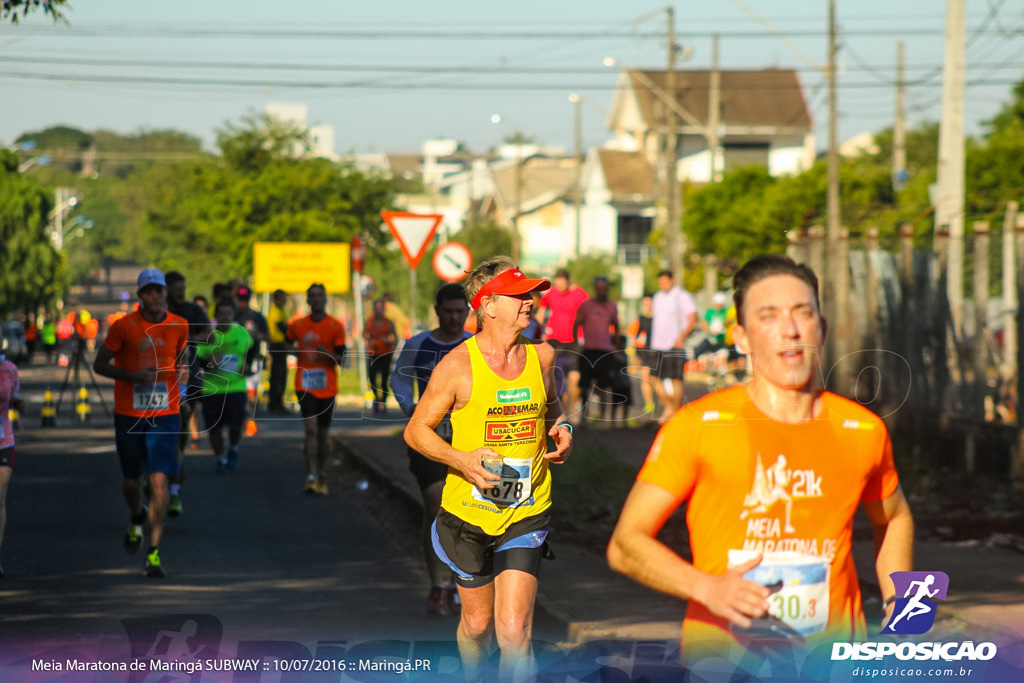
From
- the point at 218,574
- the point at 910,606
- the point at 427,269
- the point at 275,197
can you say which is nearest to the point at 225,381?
the point at 218,574

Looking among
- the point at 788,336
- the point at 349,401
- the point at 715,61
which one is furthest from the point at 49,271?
the point at 788,336

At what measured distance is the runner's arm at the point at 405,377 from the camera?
8.09 meters

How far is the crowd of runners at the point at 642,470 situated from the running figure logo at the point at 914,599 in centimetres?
4

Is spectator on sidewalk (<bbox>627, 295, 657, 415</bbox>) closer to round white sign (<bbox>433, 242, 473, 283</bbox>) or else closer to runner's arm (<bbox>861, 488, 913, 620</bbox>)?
round white sign (<bbox>433, 242, 473, 283</bbox>)

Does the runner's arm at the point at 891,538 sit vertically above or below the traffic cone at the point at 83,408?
above

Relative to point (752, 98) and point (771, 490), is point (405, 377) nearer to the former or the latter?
point (771, 490)

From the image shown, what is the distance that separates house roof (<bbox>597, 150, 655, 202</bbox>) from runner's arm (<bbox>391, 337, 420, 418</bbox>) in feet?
217

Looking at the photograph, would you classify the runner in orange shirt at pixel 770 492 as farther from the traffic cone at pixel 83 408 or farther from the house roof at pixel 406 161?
the house roof at pixel 406 161

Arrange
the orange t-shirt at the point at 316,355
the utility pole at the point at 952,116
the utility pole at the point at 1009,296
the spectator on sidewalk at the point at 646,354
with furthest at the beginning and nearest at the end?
the spectator on sidewalk at the point at 646,354, the utility pole at the point at 952,116, the orange t-shirt at the point at 316,355, the utility pole at the point at 1009,296

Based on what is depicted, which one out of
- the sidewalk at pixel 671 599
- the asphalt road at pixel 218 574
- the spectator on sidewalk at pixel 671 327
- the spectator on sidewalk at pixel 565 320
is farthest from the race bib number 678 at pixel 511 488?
the spectator on sidewalk at pixel 671 327

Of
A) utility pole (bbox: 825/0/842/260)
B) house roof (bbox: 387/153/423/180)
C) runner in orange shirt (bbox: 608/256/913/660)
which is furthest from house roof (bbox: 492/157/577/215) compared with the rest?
runner in orange shirt (bbox: 608/256/913/660)

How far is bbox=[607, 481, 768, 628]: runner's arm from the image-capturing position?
10.7ft

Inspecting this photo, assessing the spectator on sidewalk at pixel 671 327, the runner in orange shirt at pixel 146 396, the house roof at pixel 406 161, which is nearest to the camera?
the runner in orange shirt at pixel 146 396

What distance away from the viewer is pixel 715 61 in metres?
42.5
